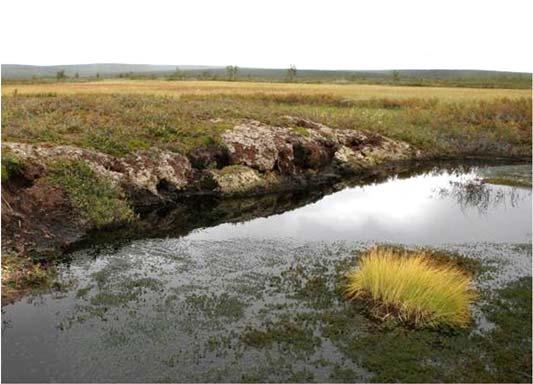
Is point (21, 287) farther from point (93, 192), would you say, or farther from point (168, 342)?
point (93, 192)

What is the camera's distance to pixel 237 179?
28.7 meters

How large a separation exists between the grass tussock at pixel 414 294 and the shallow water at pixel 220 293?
775mm

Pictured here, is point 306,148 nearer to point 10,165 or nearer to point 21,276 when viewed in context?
point 10,165

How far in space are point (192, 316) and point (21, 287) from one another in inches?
207

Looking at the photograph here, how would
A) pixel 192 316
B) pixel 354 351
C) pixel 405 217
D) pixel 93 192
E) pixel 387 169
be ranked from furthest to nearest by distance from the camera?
pixel 387 169 < pixel 405 217 < pixel 93 192 < pixel 192 316 < pixel 354 351

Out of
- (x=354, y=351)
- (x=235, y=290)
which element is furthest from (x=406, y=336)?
(x=235, y=290)

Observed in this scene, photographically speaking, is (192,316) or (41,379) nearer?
(41,379)

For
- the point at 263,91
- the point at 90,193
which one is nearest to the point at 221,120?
the point at 90,193

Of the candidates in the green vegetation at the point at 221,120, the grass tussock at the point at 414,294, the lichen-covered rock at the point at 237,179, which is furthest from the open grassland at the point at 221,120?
the grass tussock at the point at 414,294

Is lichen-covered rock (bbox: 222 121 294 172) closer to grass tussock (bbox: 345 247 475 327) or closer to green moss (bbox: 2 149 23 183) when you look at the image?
green moss (bbox: 2 149 23 183)

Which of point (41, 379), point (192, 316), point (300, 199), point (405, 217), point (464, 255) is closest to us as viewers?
point (41, 379)

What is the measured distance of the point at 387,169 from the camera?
3628 cm

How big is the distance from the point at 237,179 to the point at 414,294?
55.5ft

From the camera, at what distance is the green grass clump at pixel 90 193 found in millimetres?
20922
